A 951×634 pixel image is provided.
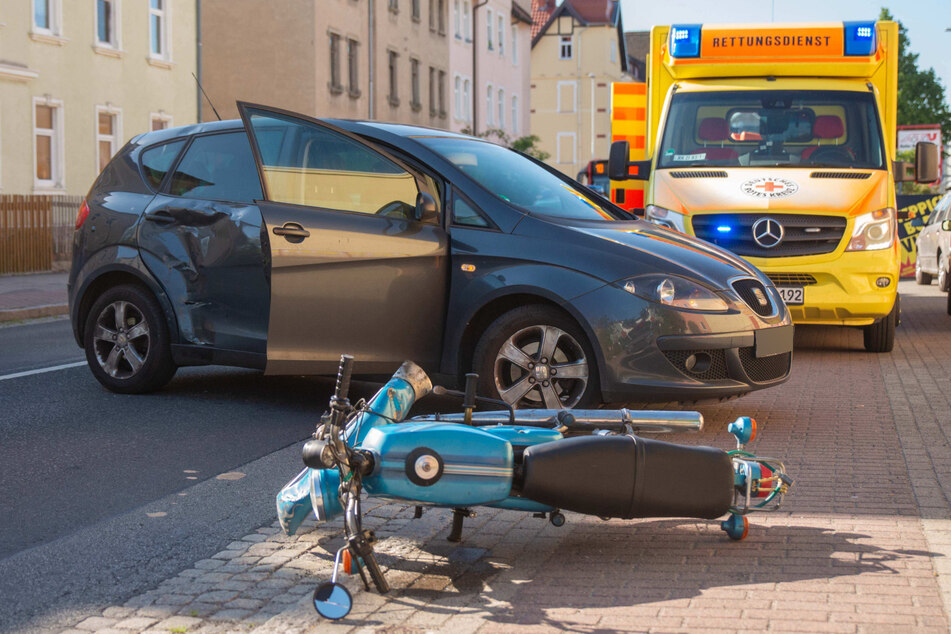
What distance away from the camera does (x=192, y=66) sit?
3356cm

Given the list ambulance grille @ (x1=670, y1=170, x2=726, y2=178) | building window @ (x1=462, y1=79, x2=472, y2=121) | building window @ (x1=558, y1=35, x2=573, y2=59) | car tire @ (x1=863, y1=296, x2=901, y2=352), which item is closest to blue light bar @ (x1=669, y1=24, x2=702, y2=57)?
ambulance grille @ (x1=670, y1=170, x2=726, y2=178)

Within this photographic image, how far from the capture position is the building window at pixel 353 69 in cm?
4384

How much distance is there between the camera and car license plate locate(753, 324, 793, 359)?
7.43 m

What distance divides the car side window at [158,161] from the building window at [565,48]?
268 ft

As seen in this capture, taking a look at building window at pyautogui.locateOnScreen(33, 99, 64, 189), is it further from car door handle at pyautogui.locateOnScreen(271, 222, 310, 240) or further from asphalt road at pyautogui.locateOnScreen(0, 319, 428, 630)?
car door handle at pyautogui.locateOnScreen(271, 222, 310, 240)

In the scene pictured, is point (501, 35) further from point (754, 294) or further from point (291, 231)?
point (291, 231)

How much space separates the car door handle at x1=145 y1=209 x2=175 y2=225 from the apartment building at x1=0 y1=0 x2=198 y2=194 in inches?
773

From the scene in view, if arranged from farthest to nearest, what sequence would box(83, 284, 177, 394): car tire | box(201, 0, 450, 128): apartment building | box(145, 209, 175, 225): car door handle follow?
box(201, 0, 450, 128): apartment building → box(83, 284, 177, 394): car tire → box(145, 209, 175, 225): car door handle

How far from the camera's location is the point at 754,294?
7.57m

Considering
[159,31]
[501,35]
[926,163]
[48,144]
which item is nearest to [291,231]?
[926,163]

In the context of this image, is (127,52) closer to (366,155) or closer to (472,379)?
(366,155)

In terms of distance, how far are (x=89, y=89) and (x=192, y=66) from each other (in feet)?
15.5

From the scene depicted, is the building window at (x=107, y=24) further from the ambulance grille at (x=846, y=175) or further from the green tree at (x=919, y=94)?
the green tree at (x=919, y=94)

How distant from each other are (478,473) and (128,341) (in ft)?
15.9
